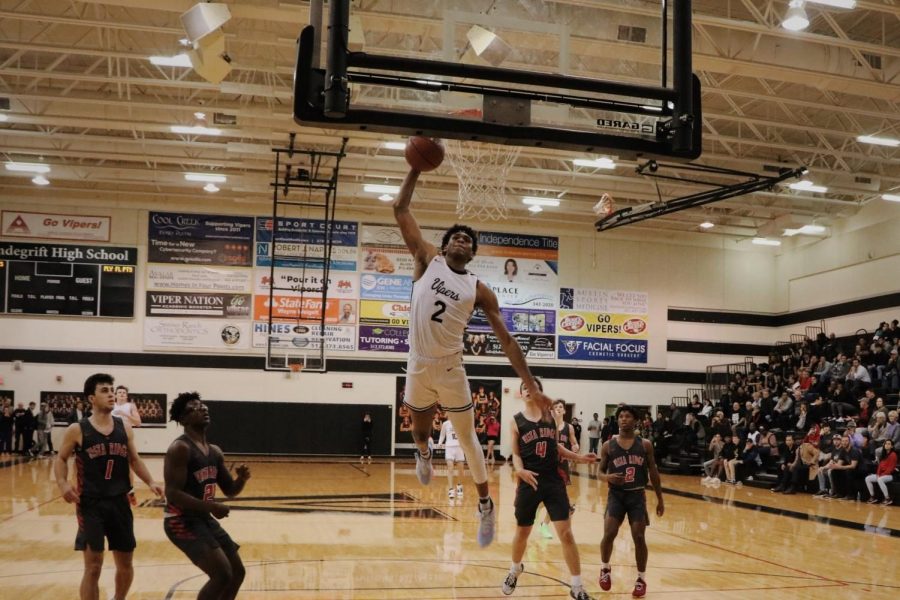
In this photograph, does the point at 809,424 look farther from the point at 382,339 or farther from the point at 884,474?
the point at 382,339

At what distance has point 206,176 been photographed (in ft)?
76.9

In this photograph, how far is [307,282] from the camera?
87.8 feet

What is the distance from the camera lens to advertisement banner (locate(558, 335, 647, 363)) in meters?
28.7

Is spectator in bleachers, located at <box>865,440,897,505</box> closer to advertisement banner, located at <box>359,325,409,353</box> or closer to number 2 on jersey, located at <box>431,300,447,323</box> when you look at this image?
advertisement banner, located at <box>359,325,409,353</box>

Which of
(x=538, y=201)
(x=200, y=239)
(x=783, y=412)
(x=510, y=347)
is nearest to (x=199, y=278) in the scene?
(x=200, y=239)

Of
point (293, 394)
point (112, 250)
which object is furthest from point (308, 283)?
point (112, 250)

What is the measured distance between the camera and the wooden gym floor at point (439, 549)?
8.12m

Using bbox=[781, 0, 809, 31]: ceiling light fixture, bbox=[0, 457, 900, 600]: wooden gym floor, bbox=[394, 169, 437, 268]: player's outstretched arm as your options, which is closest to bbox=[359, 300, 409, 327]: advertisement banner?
bbox=[0, 457, 900, 600]: wooden gym floor

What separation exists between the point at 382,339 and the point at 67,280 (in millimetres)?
9494

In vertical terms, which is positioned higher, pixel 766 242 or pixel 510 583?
pixel 766 242

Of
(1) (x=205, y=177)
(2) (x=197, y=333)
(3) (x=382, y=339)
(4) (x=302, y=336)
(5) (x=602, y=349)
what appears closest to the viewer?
(1) (x=205, y=177)

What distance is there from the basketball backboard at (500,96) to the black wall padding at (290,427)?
72.4 feet

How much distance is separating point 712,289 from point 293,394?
14622 millimetres

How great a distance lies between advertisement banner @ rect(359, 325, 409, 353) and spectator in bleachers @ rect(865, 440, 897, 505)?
14.2m
